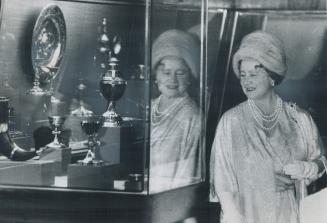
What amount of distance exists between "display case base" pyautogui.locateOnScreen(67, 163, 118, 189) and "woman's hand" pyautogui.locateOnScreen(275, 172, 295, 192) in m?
0.52

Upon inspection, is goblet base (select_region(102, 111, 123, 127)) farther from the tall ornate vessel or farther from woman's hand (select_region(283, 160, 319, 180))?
woman's hand (select_region(283, 160, 319, 180))

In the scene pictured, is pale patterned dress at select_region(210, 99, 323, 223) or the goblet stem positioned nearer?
pale patterned dress at select_region(210, 99, 323, 223)

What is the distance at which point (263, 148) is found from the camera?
1.97 m

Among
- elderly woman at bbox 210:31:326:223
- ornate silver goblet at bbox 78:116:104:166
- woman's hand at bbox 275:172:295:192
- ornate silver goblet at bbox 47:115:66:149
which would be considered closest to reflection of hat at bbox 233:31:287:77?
elderly woman at bbox 210:31:326:223

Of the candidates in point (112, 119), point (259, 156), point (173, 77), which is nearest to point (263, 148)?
point (259, 156)

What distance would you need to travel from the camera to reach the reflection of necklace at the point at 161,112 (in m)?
1.99

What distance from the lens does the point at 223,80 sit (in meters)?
2.00

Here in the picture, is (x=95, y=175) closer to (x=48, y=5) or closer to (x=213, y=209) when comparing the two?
(x=213, y=209)

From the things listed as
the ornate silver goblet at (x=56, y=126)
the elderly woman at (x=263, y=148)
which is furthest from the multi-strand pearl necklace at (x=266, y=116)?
the ornate silver goblet at (x=56, y=126)

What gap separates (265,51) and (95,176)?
69cm

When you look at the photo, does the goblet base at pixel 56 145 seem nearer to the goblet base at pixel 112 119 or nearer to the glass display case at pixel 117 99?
the glass display case at pixel 117 99

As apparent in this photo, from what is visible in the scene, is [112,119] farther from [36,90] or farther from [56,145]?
[36,90]

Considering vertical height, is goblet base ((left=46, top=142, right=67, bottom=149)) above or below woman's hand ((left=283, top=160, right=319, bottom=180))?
above

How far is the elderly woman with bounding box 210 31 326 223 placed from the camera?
196 centimetres
